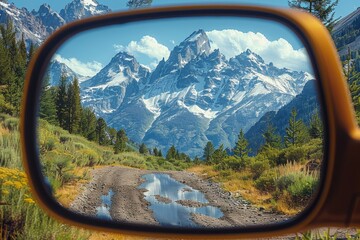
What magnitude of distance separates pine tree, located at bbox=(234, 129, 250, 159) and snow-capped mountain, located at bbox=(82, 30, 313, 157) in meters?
0.03

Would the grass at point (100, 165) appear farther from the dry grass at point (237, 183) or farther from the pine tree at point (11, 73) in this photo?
the pine tree at point (11, 73)

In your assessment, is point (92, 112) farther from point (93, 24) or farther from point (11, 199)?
point (11, 199)

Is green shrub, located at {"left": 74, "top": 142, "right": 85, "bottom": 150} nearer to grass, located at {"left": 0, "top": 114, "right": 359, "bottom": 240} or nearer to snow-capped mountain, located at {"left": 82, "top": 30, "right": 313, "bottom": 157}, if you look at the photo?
grass, located at {"left": 0, "top": 114, "right": 359, "bottom": 240}

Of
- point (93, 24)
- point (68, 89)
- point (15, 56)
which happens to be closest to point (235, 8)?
point (93, 24)

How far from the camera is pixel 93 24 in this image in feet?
4.76

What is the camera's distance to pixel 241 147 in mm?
1356

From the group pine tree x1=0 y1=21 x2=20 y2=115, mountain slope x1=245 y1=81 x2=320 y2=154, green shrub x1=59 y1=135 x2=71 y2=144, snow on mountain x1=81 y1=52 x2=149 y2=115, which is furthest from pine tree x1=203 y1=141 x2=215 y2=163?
pine tree x1=0 y1=21 x2=20 y2=115

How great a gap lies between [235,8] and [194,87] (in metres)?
0.53

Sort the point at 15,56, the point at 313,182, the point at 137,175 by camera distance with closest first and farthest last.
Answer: the point at 313,182 < the point at 137,175 < the point at 15,56

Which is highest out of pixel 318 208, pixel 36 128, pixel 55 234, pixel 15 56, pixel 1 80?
pixel 15 56

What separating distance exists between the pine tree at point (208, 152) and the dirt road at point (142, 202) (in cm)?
7

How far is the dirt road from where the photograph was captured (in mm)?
1303

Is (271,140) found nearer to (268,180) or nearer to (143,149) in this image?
(268,180)

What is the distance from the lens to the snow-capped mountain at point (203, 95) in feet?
4.69
